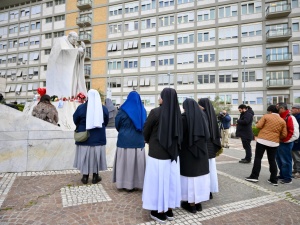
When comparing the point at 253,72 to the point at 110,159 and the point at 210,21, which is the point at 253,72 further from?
the point at 110,159

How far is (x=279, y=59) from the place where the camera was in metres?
28.4

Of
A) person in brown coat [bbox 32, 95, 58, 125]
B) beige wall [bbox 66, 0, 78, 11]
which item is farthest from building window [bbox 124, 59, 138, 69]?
person in brown coat [bbox 32, 95, 58, 125]

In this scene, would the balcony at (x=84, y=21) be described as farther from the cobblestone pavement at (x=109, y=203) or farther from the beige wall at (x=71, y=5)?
the cobblestone pavement at (x=109, y=203)

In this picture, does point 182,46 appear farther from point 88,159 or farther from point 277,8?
point 88,159

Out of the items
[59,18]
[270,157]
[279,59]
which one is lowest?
[270,157]

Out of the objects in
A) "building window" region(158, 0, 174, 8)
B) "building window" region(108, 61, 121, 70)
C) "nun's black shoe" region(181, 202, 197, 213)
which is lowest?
"nun's black shoe" region(181, 202, 197, 213)

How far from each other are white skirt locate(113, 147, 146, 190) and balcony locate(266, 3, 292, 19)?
3238 centimetres

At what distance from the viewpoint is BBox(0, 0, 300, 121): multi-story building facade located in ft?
95.0

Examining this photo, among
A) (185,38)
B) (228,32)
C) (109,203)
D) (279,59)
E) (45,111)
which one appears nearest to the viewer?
(109,203)

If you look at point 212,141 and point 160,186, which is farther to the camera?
point 212,141

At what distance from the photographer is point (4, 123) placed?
5207mm

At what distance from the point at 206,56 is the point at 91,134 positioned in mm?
30199

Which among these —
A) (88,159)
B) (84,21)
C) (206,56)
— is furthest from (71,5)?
(88,159)

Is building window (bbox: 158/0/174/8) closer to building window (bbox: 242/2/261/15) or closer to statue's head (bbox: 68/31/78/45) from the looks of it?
building window (bbox: 242/2/261/15)
